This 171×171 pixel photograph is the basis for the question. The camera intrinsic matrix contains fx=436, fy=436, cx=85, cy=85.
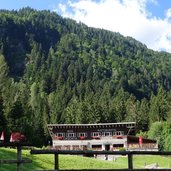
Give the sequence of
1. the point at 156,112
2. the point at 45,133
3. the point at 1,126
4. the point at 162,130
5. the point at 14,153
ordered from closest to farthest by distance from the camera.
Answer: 1. the point at 14,153
2. the point at 1,126
3. the point at 162,130
4. the point at 45,133
5. the point at 156,112

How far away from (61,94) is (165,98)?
219 feet

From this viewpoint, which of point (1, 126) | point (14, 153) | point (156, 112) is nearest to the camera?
point (14, 153)

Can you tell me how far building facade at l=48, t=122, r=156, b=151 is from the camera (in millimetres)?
92312

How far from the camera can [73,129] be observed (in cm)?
9669

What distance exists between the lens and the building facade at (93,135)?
9231cm

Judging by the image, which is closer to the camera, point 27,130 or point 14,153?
point 14,153

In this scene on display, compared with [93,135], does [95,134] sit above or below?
above

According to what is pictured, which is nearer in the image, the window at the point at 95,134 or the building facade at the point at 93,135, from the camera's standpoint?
the building facade at the point at 93,135

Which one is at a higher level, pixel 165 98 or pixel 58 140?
pixel 165 98

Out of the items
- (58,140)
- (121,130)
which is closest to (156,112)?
(121,130)

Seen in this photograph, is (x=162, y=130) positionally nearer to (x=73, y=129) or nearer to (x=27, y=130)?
(x=73, y=129)

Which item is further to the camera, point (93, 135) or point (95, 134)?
point (95, 134)

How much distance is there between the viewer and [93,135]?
95.8 meters

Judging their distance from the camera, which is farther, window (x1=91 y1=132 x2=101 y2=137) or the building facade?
window (x1=91 y1=132 x2=101 y2=137)
